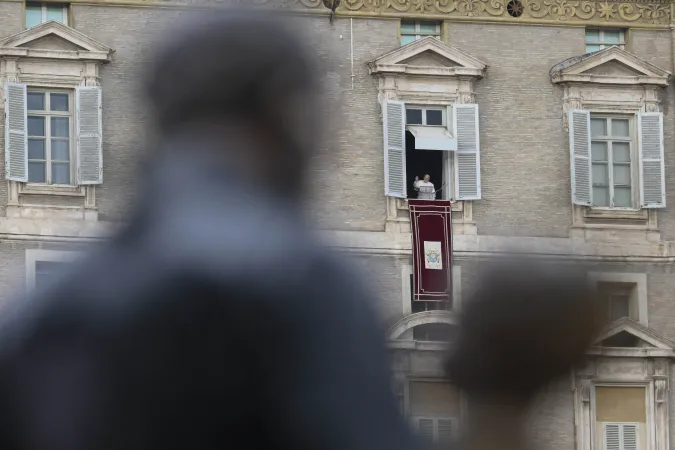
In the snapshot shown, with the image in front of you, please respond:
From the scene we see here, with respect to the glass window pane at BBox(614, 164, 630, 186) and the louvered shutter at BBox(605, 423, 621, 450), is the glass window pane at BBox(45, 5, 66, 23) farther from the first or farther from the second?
the louvered shutter at BBox(605, 423, 621, 450)

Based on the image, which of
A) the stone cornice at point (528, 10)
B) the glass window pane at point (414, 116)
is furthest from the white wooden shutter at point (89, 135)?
the glass window pane at point (414, 116)

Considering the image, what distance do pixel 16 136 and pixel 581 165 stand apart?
867 centimetres

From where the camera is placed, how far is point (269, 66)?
1971 mm

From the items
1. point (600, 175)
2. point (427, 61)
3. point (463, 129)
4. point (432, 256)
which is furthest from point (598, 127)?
point (432, 256)

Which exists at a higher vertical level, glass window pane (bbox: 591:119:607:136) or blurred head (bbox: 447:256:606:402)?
glass window pane (bbox: 591:119:607:136)

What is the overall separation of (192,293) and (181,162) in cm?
16

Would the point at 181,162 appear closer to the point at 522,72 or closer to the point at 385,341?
the point at 385,341

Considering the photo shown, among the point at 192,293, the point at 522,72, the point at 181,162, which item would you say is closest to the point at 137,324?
the point at 192,293

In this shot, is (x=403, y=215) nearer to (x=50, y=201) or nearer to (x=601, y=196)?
(x=601, y=196)

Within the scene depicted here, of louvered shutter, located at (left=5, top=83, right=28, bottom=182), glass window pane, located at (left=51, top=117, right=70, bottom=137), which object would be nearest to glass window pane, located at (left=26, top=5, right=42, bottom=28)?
louvered shutter, located at (left=5, top=83, right=28, bottom=182)

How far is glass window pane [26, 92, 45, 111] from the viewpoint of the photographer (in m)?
30.1

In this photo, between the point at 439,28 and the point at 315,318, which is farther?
the point at 439,28

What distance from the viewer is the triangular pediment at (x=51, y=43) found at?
3031cm

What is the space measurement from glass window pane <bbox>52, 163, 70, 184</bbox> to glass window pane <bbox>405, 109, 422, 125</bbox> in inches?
205
